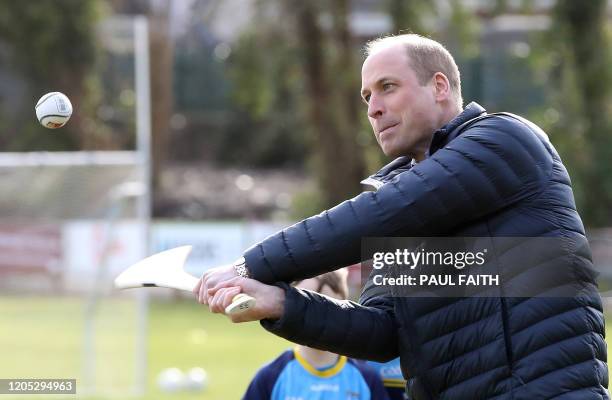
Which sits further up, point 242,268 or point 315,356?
point 315,356

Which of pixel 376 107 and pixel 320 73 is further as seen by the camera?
pixel 320 73

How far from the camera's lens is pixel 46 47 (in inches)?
1284

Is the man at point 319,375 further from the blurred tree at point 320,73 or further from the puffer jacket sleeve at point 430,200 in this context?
the blurred tree at point 320,73

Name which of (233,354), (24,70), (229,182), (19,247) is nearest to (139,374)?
(19,247)

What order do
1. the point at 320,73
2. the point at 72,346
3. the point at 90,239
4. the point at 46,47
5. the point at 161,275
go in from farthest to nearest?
the point at 46,47 < the point at 320,73 < the point at 90,239 < the point at 72,346 < the point at 161,275

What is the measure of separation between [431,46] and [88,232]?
9753 millimetres

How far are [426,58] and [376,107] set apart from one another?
0.24 meters

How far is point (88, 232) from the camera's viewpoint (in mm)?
13242

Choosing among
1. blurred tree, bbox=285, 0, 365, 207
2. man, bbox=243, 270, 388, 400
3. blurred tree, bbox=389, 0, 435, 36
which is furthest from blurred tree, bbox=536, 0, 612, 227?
man, bbox=243, 270, 388, 400

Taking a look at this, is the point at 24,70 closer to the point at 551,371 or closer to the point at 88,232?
the point at 88,232

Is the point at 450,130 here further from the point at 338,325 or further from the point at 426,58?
the point at 338,325

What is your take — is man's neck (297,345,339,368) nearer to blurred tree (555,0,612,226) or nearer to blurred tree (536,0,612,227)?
blurred tree (536,0,612,227)

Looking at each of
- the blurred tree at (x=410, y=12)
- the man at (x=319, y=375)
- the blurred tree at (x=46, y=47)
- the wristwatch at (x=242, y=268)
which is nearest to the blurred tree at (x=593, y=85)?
the blurred tree at (x=410, y=12)

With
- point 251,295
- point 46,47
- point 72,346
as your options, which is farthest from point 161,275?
point 46,47
